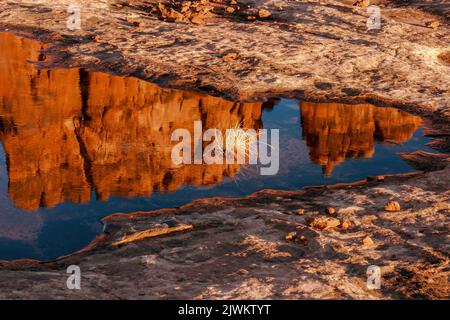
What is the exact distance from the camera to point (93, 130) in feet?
35.5

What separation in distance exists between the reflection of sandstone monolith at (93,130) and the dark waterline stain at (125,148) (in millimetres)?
18

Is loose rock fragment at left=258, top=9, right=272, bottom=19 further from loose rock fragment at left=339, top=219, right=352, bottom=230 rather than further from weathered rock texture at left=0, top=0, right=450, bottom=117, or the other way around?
loose rock fragment at left=339, top=219, right=352, bottom=230

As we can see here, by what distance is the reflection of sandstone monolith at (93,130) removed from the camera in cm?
909

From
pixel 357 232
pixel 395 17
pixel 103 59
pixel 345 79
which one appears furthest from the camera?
pixel 395 17

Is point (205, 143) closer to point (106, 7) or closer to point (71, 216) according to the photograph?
point (71, 216)

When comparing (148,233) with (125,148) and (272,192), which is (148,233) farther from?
(125,148)

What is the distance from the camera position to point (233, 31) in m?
15.7

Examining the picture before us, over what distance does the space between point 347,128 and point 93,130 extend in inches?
169

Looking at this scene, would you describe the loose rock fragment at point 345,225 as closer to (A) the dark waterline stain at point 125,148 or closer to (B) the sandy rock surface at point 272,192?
(B) the sandy rock surface at point 272,192

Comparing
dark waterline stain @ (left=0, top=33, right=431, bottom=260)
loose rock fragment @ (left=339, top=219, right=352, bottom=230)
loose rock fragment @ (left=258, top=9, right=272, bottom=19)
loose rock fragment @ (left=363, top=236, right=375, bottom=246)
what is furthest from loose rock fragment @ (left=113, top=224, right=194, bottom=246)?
loose rock fragment @ (left=258, top=9, right=272, bottom=19)

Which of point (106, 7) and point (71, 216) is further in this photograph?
point (106, 7)

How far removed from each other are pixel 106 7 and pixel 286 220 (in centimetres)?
1183

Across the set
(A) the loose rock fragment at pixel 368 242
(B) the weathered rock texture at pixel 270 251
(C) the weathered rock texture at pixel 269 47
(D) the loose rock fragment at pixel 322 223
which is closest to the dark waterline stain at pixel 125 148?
(B) the weathered rock texture at pixel 270 251
